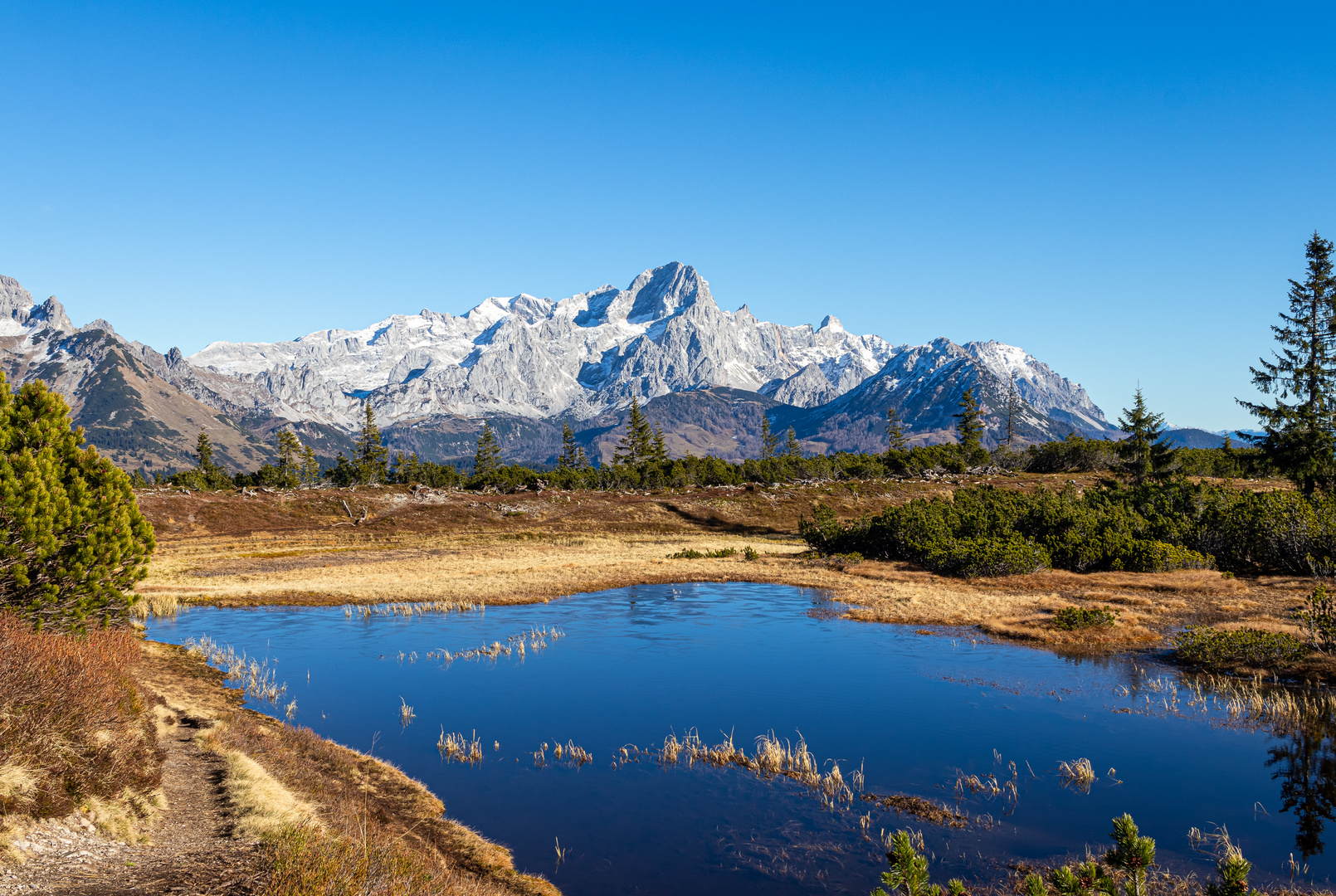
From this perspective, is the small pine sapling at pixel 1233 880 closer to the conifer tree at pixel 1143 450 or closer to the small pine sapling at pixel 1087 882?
the small pine sapling at pixel 1087 882

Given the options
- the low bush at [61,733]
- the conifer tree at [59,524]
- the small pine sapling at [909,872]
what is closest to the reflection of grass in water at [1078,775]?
the small pine sapling at [909,872]

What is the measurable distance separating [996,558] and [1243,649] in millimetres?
21790

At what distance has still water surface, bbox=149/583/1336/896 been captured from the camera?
14.5 m

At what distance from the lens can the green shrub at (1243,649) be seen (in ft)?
85.8

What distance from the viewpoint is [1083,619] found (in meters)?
33.2

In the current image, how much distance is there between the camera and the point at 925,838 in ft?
48.4

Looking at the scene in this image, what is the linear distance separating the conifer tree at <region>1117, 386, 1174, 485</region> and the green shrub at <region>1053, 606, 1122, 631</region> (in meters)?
74.2

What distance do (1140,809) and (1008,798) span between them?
8.31 feet

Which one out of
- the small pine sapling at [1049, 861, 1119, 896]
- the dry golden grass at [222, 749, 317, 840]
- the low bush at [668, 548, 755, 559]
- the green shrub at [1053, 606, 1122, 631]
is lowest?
the low bush at [668, 548, 755, 559]

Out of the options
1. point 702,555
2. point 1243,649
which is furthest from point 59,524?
point 702,555

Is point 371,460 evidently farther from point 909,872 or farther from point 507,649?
point 909,872

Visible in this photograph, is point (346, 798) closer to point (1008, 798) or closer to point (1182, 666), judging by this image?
point (1008, 798)

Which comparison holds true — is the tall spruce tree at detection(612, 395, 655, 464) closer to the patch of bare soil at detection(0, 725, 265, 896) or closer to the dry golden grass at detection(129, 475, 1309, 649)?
the dry golden grass at detection(129, 475, 1309, 649)

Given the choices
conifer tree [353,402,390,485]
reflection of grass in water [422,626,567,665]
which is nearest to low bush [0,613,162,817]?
reflection of grass in water [422,626,567,665]
